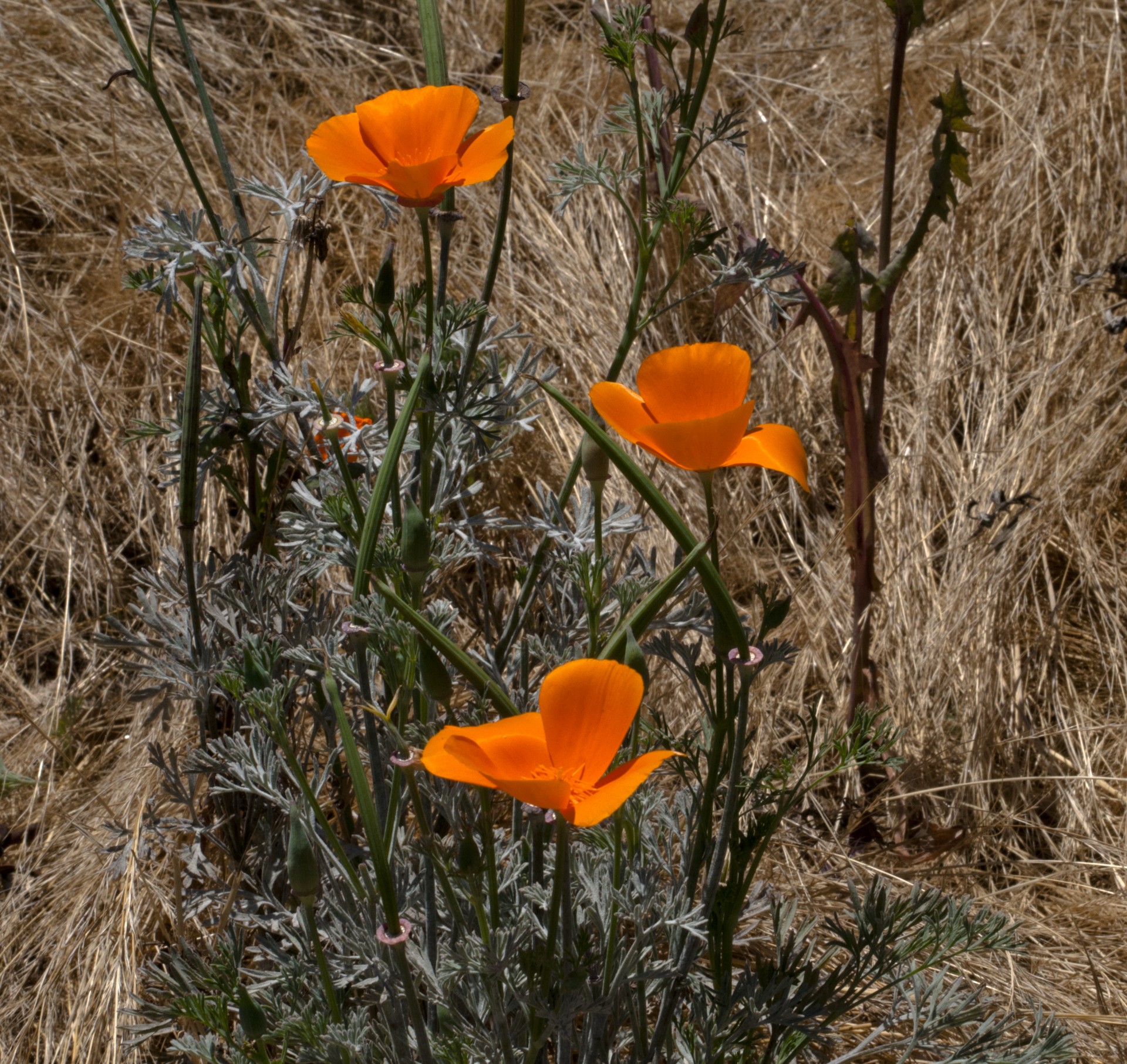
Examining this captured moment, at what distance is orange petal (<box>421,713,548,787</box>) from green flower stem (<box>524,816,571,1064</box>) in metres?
0.05

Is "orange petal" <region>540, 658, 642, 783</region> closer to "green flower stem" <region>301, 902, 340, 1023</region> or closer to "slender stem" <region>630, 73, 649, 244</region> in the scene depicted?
"green flower stem" <region>301, 902, 340, 1023</region>

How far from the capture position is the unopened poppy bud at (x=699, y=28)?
3.13ft

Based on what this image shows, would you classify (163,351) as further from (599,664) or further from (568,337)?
(599,664)

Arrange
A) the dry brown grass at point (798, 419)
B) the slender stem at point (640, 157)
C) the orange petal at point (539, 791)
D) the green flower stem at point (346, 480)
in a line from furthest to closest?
the dry brown grass at point (798, 419) → the slender stem at point (640, 157) → the green flower stem at point (346, 480) → the orange petal at point (539, 791)

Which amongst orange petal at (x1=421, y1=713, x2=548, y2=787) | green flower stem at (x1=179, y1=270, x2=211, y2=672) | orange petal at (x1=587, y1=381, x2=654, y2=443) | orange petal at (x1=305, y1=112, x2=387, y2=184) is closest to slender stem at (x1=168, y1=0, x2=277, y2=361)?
green flower stem at (x1=179, y1=270, x2=211, y2=672)

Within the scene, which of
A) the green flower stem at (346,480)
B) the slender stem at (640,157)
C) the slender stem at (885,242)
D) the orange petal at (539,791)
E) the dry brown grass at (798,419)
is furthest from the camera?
the dry brown grass at (798,419)

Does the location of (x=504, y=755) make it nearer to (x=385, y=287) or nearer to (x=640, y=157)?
(x=385, y=287)

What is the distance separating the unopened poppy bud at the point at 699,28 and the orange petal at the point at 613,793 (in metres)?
0.62

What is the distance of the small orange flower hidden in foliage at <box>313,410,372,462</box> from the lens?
106 centimetres

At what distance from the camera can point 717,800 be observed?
897 mm

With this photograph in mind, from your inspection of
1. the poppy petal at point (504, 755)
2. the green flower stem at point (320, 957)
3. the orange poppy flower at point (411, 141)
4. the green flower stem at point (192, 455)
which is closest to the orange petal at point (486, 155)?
the orange poppy flower at point (411, 141)

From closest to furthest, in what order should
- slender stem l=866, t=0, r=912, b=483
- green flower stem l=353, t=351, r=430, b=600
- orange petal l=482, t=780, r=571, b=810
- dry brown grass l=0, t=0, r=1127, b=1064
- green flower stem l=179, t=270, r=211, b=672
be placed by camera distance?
orange petal l=482, t=780, r=571, b=810 < green flower stem l=353, t=351, r=430, b=600 < green flower stem l=179, t=270, r=211, b=672 < slender stem l=866, t=0, r=912, b=483 < dry brown grass l=0, t=0, r=1127, b=1064

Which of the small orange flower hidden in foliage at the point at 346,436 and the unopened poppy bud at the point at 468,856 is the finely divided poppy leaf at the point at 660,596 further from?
the small orange flower hidden in foliage at the point at 346,436

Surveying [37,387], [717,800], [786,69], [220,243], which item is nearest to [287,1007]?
[717,800]
